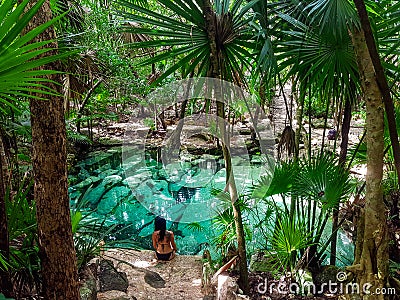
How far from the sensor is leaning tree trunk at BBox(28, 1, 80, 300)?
1.35 meters

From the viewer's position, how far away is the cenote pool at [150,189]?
5.34m

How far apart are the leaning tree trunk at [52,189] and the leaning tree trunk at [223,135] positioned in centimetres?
91

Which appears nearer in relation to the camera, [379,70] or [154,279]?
[379,70]

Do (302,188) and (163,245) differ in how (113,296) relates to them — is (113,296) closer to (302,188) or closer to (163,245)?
(163,245)

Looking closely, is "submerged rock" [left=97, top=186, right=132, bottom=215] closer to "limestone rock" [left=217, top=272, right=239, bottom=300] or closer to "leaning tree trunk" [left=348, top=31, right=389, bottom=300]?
"limestone rock" [left=217, top=272, right=239, bottom=300]

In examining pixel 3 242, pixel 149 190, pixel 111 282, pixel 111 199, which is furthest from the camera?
pixel 149 190

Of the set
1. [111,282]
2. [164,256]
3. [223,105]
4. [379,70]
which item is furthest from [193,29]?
[164,256]

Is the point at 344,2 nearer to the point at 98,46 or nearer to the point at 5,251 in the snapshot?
the point at 5,251

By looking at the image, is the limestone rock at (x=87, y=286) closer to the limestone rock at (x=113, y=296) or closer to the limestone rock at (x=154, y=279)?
the limestone rock at (x=113, y=296)

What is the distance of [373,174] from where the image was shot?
143 centimetres

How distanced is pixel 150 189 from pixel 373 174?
5.84 m

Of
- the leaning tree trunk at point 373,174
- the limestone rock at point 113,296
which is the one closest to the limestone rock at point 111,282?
the limestone rock at point 113,296

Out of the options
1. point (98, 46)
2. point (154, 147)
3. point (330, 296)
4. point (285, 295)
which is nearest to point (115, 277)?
point (285, 295)

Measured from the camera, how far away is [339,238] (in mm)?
4121
